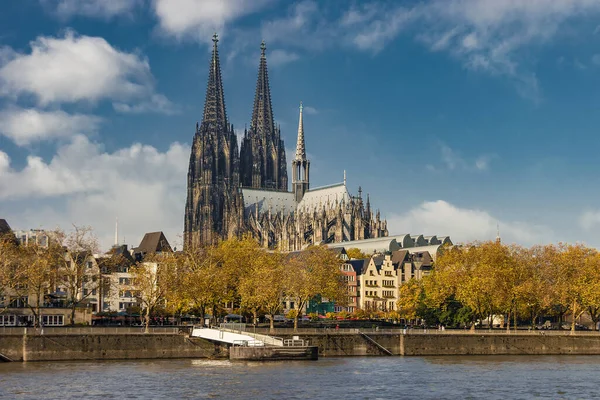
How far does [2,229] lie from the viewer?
127000 mm

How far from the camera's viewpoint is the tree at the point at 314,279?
→ 112 meters

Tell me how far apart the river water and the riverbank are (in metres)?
2.06

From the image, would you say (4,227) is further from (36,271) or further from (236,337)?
(236,337)

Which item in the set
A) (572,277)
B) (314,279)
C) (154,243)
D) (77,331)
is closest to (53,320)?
(77,331)

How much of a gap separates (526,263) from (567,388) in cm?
5282

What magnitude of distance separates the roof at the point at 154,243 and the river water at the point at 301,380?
6944 centimetres

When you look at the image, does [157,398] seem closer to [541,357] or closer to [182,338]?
[182,338]

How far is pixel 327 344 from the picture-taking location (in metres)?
96.6

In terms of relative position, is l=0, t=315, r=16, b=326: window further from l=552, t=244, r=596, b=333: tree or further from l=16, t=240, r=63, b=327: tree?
l=552, t=244, r=596, b=333: tree

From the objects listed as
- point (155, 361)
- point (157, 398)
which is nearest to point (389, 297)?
point (155, 361)

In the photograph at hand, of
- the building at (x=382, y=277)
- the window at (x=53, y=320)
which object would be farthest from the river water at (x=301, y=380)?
the building at (x=382, y=277)

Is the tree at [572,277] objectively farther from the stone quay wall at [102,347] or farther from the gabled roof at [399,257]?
the gabled roof at [399,257]

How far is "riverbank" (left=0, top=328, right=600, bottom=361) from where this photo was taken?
278ft

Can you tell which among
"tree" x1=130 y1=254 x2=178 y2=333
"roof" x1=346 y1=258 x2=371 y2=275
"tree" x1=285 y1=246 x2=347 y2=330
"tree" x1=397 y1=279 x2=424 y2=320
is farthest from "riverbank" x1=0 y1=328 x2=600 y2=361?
"roof" x1=346 y1=258 x2=371 y2=275
